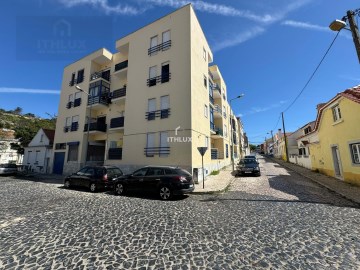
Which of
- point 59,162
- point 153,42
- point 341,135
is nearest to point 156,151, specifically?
point 153,42

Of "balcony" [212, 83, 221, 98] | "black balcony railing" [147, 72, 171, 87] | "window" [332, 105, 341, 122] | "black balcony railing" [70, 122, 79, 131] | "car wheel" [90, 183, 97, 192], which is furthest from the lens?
"balcony" [212, 83, 221, 98]

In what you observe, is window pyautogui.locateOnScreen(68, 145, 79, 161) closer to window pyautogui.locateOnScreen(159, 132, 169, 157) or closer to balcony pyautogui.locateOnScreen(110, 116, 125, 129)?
balcony pyautogui.locateOnScreen(110, 116, 125, 129)

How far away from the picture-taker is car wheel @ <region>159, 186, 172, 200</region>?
915 cm

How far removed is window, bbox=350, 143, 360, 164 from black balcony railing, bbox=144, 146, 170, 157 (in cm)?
1281

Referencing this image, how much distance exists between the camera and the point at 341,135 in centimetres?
1260

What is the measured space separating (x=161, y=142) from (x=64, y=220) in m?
9.94

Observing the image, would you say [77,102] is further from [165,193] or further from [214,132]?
[165,193]

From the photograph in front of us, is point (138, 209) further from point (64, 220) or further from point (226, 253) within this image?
point (226, 253)

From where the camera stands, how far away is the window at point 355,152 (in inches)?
442

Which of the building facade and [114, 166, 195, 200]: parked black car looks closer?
→ [114, 166, 195, 200]: parked black car

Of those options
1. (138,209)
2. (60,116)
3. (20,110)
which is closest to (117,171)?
(138,209)

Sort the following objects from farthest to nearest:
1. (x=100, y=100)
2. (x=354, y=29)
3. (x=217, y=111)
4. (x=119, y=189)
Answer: (x=217, y=111) → (x=100, y=100) → (x=119, y=189) → (x=354, y=29)

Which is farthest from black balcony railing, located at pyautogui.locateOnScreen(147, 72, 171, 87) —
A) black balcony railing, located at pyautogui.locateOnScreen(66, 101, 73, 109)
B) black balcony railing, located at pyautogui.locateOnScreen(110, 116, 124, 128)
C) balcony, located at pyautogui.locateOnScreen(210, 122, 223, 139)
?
black balcony railing, located at pyautogui.locateOnScreen(66, 101, 73, 109)

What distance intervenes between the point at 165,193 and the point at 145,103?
10.1m
